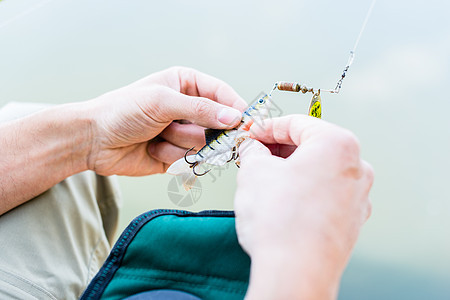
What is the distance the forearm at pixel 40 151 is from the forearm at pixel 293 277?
27.8 inches

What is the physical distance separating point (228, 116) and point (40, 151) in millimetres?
487

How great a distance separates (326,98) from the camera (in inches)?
54.1

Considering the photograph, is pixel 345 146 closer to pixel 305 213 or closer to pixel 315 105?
pixel 305 213

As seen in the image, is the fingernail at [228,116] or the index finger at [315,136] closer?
the index finger at [315,136]

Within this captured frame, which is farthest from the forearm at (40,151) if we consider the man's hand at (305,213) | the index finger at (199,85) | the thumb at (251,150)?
the man's hand at (305,213)

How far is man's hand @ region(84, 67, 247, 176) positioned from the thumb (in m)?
0.16

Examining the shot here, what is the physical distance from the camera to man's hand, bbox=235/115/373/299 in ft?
1.27

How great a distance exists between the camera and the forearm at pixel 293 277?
38 centimetres

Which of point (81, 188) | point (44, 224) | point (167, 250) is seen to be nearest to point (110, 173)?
point (81, 188)

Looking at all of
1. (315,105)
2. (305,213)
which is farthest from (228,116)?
(305,213)

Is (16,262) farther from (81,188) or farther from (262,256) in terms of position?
(262,256)

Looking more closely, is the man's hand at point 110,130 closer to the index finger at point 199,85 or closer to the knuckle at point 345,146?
the index finger at point 199,85

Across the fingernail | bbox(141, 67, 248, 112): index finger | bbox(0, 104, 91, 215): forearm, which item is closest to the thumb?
the fingernail

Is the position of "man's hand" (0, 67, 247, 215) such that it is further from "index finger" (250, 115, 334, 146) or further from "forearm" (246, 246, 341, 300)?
"forearm" (246, 246, 341, 300)
